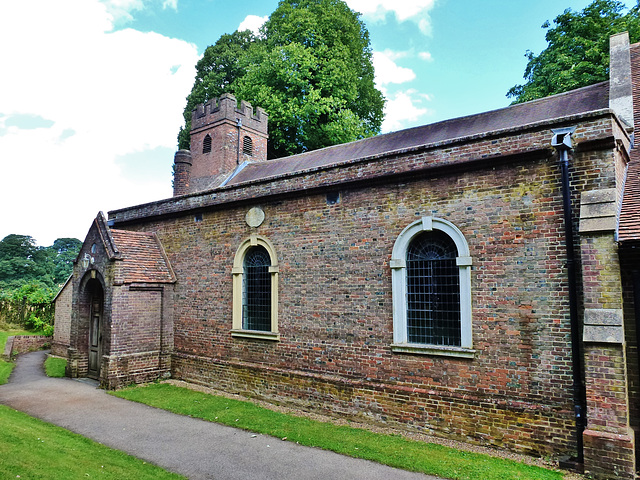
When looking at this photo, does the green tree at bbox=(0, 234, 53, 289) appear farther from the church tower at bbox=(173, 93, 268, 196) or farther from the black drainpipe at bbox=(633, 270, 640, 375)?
the black drainpipe at bbox=(633, 270, 640, 375)

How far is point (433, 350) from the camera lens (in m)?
8.02

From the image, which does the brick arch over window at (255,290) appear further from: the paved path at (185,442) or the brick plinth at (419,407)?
the paved path at (185,442)

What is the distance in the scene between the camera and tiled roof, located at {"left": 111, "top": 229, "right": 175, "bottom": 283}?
12.8 meters

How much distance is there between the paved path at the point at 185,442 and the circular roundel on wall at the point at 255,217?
16.1ft

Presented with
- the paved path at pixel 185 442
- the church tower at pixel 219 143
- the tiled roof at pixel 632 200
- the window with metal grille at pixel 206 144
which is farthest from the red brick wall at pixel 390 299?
the window with metal grille at pixel 206 144

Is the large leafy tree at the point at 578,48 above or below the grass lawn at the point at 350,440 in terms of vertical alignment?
above

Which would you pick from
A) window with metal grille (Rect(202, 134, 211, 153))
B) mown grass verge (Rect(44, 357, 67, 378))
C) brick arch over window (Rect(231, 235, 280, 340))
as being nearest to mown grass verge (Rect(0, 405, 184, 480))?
brick arch over window (Rect(231, 235, 280, 340))

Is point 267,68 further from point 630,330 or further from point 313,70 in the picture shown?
point 630,330

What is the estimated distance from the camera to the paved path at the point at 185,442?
6582 mm

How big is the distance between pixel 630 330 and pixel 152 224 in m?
13.3

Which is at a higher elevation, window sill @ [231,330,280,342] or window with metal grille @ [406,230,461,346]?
window with metal grille @ [406,230,461,346]

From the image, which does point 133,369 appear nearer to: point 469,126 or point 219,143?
point 219,143

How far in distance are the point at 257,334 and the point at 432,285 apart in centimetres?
485

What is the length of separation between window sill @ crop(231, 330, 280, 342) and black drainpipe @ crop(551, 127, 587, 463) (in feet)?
20.7
